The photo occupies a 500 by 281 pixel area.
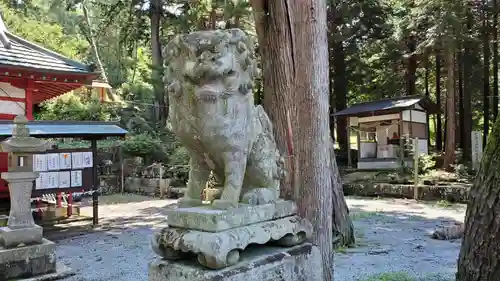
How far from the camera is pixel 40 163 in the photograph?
8273mm

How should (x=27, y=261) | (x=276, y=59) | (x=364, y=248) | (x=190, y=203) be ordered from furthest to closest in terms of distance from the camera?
(x=364, y=248)
(x=27, y=261)
(x=276, y=59)
(x=190, y=203)

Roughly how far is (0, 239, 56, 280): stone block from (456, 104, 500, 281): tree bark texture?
16.9 ft

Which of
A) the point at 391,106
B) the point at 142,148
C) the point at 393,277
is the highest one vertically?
the point at 391,106

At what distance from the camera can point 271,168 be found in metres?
2.57

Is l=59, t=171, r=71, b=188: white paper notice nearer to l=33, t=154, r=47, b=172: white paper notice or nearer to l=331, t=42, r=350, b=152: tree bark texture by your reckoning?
l=33, t=154, r=47, b=172: white paper notice

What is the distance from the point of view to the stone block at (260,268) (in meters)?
2.05

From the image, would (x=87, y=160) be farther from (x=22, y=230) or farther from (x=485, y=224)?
(x=485, y=224)

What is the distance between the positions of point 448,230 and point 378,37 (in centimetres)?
1286

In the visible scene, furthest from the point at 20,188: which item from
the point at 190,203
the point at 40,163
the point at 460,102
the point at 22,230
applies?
the point at 460,102

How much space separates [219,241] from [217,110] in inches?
26.9

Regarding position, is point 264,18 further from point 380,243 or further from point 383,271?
point 380,243

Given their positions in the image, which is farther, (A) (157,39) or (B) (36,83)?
(A) (157,39)

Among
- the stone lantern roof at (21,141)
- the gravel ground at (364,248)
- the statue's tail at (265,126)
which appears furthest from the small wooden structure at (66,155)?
the statue's tail at (265,126)

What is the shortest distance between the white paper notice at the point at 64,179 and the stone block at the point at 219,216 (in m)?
7.21
